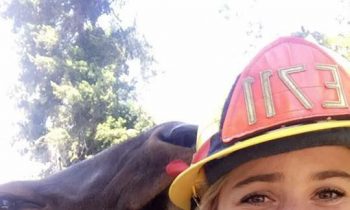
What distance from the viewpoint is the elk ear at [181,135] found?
230cm

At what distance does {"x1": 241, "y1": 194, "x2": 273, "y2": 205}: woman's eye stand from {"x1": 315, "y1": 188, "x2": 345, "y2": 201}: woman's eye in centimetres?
12

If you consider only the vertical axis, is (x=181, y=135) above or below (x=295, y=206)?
above

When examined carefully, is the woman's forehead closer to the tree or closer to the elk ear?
the elk ear

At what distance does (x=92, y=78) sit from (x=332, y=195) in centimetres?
1523

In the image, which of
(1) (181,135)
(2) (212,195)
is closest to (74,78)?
(1) (181,135)

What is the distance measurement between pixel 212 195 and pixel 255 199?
0.17 meters

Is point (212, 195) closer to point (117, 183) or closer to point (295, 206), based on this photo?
point (295, 206)

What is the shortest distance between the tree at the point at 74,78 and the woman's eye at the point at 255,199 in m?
12.7

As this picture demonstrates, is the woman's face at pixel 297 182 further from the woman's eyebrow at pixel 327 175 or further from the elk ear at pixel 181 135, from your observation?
the elk ear at pixel 181 135

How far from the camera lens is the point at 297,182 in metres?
1.63

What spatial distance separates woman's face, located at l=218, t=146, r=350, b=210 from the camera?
5.32 feet

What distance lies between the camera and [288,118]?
5.30ft

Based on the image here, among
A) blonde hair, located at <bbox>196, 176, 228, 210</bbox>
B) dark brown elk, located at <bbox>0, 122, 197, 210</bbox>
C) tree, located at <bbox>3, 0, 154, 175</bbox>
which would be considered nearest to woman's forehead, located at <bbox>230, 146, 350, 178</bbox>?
blonde hair, located at <bbox>196, 176, 228, 210</bbox>

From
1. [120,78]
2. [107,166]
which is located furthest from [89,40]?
[107,166]
